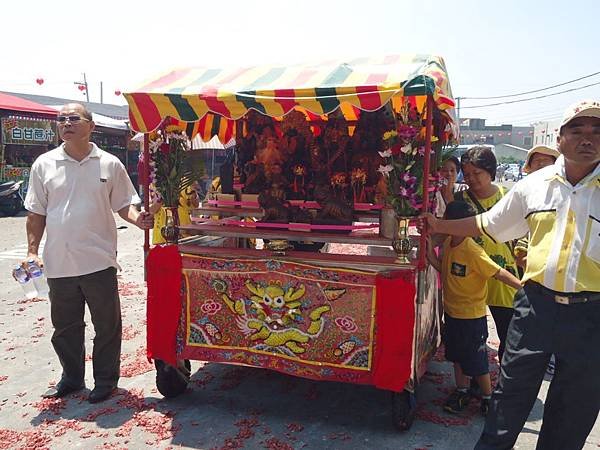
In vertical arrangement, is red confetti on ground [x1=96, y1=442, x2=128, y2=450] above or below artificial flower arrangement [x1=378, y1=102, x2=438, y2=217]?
below

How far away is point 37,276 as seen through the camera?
3480 millimetres

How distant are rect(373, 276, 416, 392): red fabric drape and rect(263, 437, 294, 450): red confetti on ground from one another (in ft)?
2.03

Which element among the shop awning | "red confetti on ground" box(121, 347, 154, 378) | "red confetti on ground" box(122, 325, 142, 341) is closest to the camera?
"red confetti on ground" box(121, 347, 154, 378)

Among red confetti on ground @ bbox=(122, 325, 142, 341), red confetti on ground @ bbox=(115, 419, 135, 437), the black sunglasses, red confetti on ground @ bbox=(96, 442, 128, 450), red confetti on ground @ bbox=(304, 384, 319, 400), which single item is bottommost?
red confetti on ground @ bbox=(122, 325, 142, 341)

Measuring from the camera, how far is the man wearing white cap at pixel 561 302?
218 centimetres

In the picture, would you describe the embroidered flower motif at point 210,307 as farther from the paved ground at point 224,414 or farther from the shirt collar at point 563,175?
the shirt collar at point 563,175

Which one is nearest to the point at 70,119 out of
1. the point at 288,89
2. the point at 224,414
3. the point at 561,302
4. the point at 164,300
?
the point at 164,300

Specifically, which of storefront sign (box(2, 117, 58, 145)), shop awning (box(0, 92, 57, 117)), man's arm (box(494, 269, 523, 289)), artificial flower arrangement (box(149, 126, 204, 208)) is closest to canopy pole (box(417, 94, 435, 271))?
man's arm (box(494, 269, 523, 289))

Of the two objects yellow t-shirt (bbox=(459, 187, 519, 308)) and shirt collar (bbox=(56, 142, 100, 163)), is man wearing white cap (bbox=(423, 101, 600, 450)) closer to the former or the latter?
yellow t-shirt (bbox=(459, 187, 519, 308))

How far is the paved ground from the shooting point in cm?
305

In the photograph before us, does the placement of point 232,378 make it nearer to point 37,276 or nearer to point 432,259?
point 37,276

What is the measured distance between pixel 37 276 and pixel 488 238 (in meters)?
3.02

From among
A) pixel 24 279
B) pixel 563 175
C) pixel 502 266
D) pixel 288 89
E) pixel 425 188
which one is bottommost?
pixel 24 279

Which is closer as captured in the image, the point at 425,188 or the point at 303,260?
the point at 425,188
